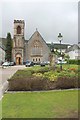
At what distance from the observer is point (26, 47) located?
90.4m

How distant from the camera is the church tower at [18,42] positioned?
87312mm

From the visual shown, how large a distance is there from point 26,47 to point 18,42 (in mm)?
3945

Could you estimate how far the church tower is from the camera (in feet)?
286

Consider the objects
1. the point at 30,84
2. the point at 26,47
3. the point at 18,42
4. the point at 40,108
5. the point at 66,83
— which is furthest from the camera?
the point at 26,47

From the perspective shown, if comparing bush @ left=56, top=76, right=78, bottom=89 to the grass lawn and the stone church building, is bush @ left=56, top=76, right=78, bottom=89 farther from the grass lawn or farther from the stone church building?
the stone church building

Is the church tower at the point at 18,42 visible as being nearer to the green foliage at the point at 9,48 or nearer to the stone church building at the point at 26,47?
the stone church building at the point at 26,47

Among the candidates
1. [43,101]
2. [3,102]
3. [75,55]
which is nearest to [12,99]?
[3,102]

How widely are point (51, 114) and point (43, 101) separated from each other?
2746mm

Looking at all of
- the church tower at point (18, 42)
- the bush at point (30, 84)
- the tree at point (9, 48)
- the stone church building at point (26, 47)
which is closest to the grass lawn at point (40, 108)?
the bush at point (30, 84)

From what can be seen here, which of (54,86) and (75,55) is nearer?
(54,86)

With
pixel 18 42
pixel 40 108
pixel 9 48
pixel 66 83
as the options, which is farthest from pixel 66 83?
pixel 9 48

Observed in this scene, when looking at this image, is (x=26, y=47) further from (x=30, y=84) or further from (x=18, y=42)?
(x=30, y=84)

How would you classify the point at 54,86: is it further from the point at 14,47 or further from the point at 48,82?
the point at 14,47

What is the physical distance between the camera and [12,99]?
1331 cm
